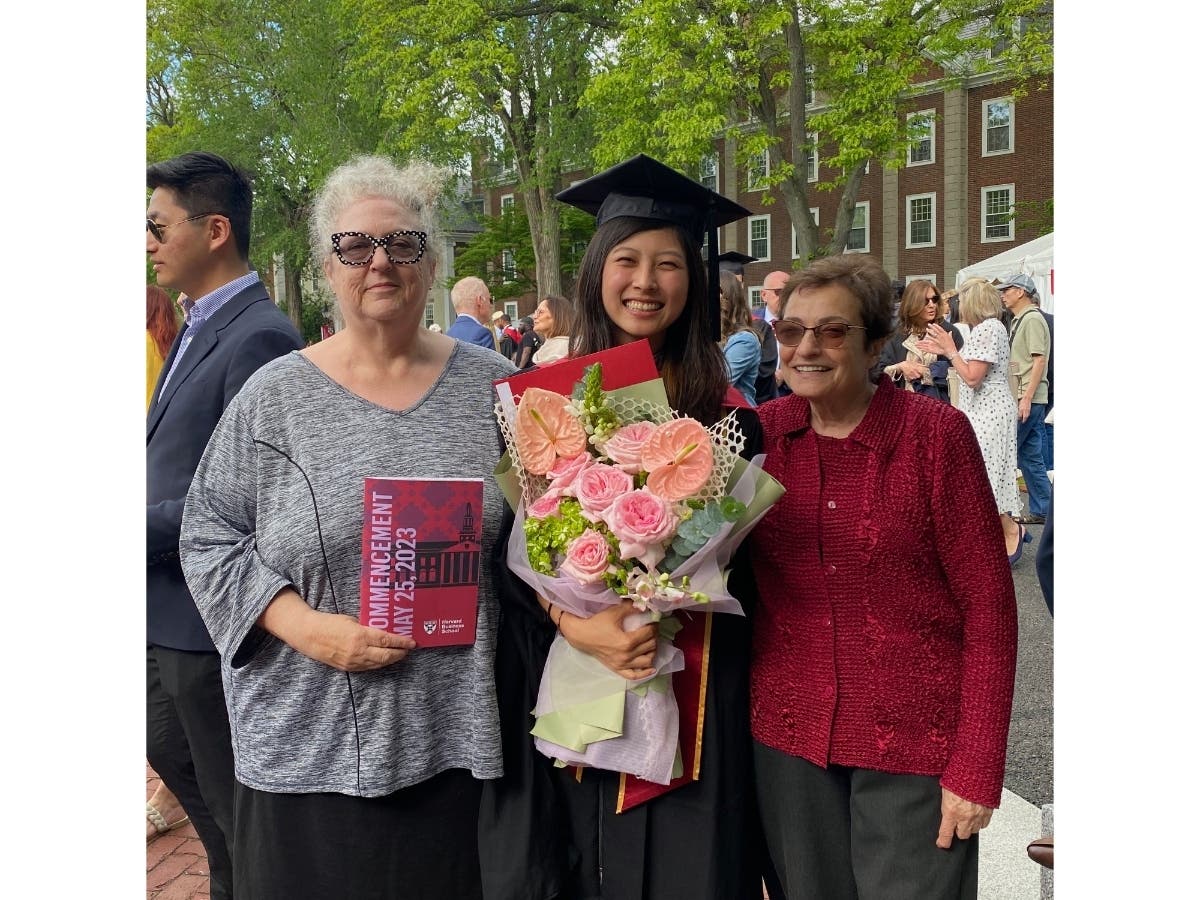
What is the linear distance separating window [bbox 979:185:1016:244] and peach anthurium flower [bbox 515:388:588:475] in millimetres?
35764

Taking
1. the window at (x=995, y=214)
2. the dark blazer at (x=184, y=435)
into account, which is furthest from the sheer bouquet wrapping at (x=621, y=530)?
the window at (x=995, y=214)

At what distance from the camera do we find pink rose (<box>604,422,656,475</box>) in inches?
80.0

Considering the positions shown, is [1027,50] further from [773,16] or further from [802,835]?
[802,835]

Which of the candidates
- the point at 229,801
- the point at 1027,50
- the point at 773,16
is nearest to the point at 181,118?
the point at 773,16

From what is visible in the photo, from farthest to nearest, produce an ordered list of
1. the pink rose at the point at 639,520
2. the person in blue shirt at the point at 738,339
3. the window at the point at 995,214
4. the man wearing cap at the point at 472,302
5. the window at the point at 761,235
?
the window at the point at 761,235 → the window at the point at 995,214 → the man wearing cap at the point at 472,302 → the person in blue shirt at the point at 738,339 → the pink rose at the point at 639,520

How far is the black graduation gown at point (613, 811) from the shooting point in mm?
2238

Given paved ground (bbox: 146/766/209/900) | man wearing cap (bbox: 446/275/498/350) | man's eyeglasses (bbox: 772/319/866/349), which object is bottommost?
paved ground (bbox: 146/766/209/900)

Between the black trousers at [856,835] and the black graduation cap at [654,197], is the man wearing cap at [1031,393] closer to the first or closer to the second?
the black graduation cap at [654,197]

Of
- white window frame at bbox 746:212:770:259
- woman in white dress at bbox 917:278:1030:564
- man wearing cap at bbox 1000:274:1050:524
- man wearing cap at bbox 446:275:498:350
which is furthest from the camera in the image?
white window frame at bbox 746:212:770:259

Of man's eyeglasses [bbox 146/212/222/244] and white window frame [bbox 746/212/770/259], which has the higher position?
white window frame [bbox 746/212/770/259]

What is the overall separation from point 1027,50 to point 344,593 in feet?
68.2

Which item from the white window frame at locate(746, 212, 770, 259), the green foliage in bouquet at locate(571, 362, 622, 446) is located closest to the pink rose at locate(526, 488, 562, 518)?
the green foliage in bouquet at locate(571, 362, 622, 446)

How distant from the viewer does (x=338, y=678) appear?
2.20m

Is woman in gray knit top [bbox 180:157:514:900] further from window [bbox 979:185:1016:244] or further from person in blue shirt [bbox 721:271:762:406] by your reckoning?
window [bbox 979:185:1016:244]
